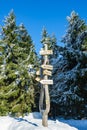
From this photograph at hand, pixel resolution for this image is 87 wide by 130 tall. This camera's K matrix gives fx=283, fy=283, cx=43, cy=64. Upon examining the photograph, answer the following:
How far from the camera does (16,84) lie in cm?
3048

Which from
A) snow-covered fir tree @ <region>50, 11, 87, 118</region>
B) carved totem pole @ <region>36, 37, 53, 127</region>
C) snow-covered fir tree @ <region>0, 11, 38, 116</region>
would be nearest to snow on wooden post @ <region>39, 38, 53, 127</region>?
carved totem pole @ <region>36, 37, 53, 127</region>

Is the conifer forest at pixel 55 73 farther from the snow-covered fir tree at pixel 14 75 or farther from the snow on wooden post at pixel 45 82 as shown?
the snow on wooden post at pixel 45 82

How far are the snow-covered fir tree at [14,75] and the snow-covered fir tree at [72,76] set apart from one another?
308 centimetres

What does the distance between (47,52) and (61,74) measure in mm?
16890

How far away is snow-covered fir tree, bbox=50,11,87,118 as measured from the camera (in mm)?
27844

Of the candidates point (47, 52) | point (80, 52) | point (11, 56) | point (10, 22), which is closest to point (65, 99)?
point (80, 52)

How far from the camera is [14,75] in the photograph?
30297mm

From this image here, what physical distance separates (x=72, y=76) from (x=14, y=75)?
21.1ft

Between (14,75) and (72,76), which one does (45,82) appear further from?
(14,75)

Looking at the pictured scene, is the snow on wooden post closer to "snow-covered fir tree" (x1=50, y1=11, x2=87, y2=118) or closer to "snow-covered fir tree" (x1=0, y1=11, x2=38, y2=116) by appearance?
"snow-covered fir tree" (x1=50, y1=11, x2=87, y2=118)

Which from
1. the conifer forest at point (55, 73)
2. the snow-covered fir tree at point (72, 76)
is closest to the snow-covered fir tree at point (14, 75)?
the conifer forest at point (55, 73)

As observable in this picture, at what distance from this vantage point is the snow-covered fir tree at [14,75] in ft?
98.6

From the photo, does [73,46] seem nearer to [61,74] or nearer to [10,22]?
[61,74]

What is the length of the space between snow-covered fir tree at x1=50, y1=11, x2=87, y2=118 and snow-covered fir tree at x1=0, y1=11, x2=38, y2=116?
3.08 m
